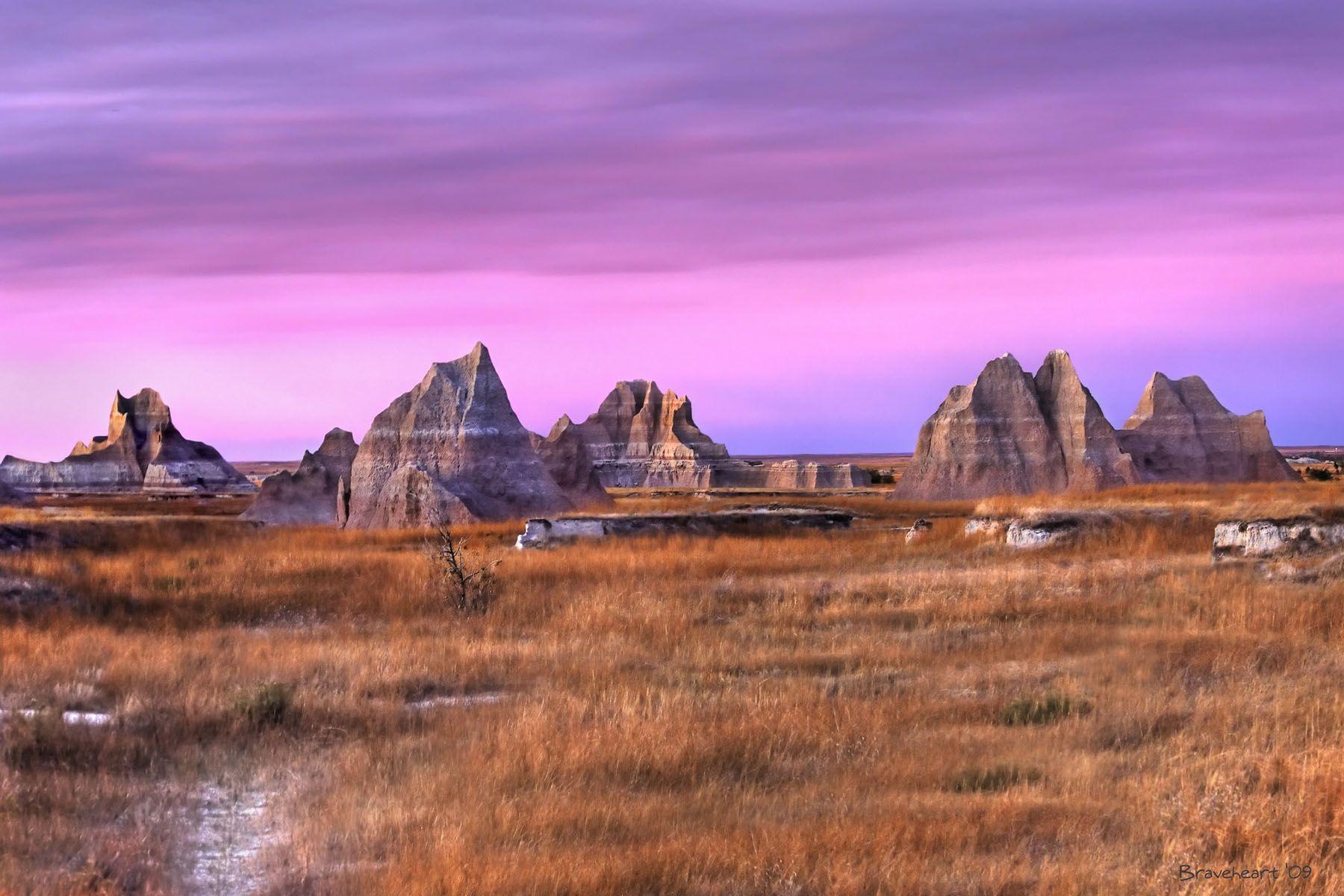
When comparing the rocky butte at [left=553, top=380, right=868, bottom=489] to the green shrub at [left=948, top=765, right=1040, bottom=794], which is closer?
the green shrub at [left=948, top=765, right=1040, bottom=794]

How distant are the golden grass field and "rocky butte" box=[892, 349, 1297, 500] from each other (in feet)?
125

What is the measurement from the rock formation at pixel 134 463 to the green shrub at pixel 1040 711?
310 ft

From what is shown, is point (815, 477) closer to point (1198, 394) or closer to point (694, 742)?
point (1198, 394)

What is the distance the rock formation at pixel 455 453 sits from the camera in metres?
38.1

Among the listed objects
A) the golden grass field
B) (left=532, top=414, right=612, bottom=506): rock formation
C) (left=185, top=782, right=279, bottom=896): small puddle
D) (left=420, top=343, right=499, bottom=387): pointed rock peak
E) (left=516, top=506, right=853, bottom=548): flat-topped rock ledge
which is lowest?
(left=185, top=782, right=279, bottom=896): small puddle

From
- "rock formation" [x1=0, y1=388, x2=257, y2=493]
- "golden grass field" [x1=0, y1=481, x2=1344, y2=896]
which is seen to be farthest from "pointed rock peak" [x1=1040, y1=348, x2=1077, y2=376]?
"rock formation" [x1=0, y1=388, x2=257, y2=493]

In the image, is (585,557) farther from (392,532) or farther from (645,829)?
(645,829)

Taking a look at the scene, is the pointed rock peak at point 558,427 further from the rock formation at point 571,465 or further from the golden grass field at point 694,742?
the golden grass field at point 694,742

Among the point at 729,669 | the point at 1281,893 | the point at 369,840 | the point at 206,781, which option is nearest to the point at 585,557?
the point at 729,669

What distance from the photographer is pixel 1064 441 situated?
5372cm

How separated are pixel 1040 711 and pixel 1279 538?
10875 millimetres

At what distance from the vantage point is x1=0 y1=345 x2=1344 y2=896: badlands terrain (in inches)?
217

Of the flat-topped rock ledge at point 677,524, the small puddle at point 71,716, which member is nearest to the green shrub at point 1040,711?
the small puddle at point 71,716

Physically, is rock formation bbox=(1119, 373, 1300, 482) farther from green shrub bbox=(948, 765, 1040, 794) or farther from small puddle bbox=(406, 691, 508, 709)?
green shrub bbox=(948, 765, 1040, 794)
